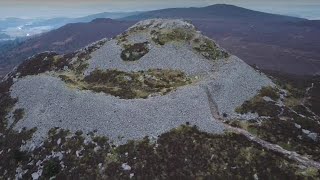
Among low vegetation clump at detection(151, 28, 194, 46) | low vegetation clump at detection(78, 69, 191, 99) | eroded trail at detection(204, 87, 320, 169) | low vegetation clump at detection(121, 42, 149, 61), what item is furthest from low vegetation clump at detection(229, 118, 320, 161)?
low vegetation clump at detection(151, 28, 194, 46)

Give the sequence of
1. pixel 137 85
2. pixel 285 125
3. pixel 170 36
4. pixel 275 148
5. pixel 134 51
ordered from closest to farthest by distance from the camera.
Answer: pixel 275 148
pixel 285 125
pixel 137 85
pixel 134 51
pixel 170 36

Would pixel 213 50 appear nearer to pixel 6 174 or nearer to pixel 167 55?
pixel 167 55

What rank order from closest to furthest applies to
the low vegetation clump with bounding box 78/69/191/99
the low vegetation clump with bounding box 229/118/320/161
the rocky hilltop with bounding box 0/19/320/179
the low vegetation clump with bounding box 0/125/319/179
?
1. the low vegetation clump with bounding box 0/125/319/179
2. the rocky hilltop with bounding box 0/19/320/179
3. the low vegetation clump with bounding box 229/118/320/161
4. the low vegetation clump with bounding box 78/69/191/99

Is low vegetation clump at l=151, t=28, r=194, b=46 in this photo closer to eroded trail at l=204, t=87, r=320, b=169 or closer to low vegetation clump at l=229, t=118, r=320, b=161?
eroded trail at l=204, t=87, r=320, b=169

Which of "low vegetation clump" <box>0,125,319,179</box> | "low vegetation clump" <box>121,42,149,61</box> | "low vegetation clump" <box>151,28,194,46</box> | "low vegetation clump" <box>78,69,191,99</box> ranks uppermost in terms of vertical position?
"low vegetation clump" <box>151,28,194,46</box>

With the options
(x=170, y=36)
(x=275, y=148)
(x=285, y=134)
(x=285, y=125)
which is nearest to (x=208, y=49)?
(x=170, y=36)

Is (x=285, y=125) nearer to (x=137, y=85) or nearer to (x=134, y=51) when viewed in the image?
(x=137, y=85)

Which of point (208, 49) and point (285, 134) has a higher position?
point (208, 49)
